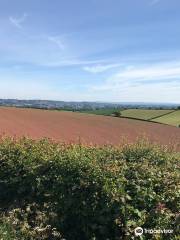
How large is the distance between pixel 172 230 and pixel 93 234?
1316 millimetres

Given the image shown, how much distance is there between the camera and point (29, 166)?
931 cm

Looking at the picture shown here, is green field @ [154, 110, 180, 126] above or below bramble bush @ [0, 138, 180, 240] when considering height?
below

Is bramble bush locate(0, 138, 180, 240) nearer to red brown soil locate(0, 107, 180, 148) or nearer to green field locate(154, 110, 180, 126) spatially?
red brown soil locate(0, 107, 180, 148)

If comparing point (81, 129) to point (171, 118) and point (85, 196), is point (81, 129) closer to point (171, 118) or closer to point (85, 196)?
point (85, 196)

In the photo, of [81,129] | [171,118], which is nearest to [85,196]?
[81,129]

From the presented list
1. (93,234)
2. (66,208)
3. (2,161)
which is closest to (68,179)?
(66,208)

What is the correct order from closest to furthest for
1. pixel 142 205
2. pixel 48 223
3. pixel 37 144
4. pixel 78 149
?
1. pixel 142 205
2. pixel 48 223
3. pixel 78 149
4. pixel 37 144

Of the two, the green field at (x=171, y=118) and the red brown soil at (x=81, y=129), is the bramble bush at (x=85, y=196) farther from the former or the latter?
the green field at (x=171, y=118)

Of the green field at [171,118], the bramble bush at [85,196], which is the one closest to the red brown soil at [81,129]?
the green field at [171,118]

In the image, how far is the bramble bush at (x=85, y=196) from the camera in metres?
6.85

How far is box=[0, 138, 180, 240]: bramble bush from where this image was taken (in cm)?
685

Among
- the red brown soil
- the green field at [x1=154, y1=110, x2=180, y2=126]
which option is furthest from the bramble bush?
the green field at [x1=154, y1=110, x2=180, y2=126]

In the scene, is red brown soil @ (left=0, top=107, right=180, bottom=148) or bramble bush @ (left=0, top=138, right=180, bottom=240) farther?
red brown soil @ (left=0, top=107, right=180, bottom=148)

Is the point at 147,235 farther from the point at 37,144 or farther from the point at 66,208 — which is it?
the point at 37,144
